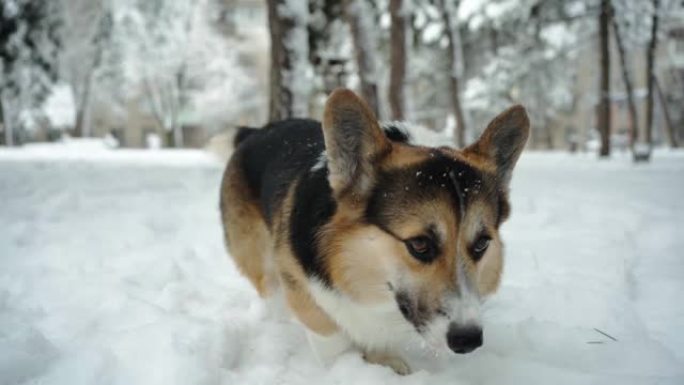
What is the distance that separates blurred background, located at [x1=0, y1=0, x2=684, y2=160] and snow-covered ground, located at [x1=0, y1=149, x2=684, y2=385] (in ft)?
4.25

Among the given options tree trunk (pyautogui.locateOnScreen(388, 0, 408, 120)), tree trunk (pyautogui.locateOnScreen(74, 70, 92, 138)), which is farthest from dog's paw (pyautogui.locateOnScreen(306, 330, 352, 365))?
tree trunk (pyautogui.locateOnScreen(74, 70, 92, 138))

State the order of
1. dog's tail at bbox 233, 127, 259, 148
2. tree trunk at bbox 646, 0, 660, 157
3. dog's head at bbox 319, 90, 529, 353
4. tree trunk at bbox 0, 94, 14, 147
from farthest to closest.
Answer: tree trunk at bbox 0, 94, 14, 147 < tree trunk at bbox 646, 0, 660, 157 < dog's tail at bbox 233, 127, 259, 148 < dog's head at bbox 319, 90, 529, 353

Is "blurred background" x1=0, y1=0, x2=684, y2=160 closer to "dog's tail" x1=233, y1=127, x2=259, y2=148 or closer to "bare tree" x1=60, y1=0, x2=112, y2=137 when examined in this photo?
"bare tree" x1=60, y1=0, x2=112, y2=137

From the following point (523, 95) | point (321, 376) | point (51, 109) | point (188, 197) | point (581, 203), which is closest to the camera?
point (321, 376)

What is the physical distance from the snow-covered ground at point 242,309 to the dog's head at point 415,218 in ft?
1.54

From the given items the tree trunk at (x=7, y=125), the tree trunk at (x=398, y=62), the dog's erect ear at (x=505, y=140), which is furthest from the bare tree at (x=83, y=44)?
the dog's erect ear at (x=505, y=140)

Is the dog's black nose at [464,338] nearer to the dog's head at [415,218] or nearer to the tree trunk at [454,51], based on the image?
the dog's head at [415,218]

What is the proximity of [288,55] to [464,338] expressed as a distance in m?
7.04

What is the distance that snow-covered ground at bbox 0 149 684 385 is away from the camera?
2.60 meters

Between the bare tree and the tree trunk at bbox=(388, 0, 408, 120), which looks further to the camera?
the bare tree

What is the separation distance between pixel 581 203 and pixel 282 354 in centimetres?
578

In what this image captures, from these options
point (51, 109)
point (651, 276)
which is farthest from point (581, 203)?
point (51, 109)

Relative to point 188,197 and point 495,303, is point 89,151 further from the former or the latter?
point 495,303

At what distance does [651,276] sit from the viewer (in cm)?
402
